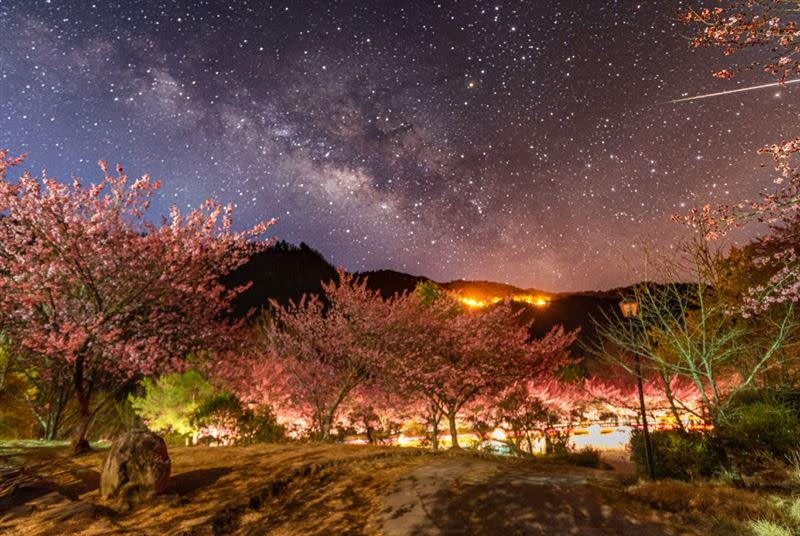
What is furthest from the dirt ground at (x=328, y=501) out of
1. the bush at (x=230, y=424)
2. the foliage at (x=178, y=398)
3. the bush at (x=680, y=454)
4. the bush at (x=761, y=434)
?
the foliage at (x=178, y=398)

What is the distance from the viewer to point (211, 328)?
15945 mm

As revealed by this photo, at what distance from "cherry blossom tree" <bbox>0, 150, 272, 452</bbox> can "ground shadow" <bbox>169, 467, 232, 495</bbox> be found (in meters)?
4.03

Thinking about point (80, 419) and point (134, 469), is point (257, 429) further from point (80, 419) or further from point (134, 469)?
point (134, 469)

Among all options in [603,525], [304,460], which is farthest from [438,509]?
[304,460]

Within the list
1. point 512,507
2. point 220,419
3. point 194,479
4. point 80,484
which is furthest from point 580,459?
point 80,484

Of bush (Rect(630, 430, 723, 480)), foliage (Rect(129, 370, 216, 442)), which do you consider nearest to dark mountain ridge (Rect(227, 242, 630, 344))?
foliage (Rect(129, 370, 216, 442))

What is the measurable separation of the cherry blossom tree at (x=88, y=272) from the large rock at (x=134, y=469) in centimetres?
390

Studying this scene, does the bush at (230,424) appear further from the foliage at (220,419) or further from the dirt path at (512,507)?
the dirt path at (512,507)

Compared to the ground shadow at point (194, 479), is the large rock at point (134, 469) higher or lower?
higher

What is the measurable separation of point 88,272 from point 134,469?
233 inches

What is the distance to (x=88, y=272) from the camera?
11.5m

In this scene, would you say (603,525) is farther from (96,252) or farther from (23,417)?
(23,417)

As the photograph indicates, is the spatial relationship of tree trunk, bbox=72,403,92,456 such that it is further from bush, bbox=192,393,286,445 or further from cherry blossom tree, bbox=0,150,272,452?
bush, bbox=192,393,286,445

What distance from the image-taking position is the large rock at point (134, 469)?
809cm
